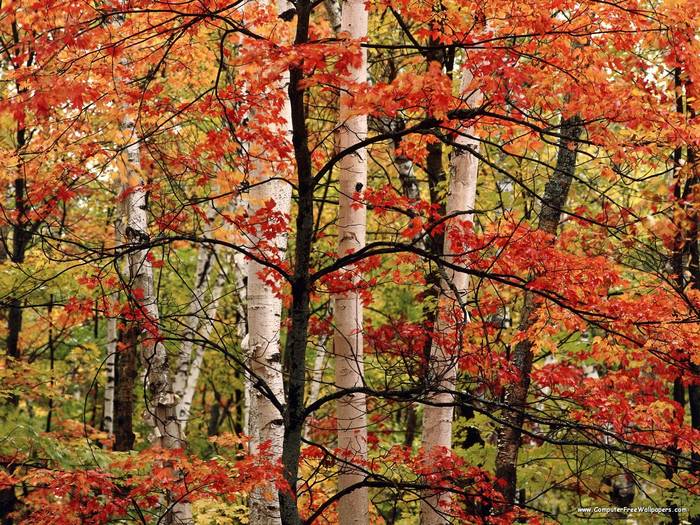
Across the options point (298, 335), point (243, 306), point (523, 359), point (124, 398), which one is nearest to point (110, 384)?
point (124, 398)

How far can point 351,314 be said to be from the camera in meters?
5.27

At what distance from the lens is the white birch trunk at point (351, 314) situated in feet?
17.1

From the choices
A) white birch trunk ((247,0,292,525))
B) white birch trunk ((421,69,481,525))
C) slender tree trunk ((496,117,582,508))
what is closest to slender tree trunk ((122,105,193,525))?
white birch trunk ((247,0,292,525))

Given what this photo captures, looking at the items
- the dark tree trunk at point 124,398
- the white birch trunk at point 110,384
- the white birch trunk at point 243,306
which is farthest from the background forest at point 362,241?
the white birch trunk at point 110,384

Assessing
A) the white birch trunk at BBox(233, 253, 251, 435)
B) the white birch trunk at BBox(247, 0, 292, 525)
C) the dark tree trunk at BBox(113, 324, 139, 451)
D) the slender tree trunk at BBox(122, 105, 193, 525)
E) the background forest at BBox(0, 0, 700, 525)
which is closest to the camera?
the background forest at BBox(0, 0, 700, 525)

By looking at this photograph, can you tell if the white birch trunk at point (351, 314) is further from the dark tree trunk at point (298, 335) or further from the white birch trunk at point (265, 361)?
the dark tree trunk at point (298, 335)

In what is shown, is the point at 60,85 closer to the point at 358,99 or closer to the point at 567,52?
the point at 358,99

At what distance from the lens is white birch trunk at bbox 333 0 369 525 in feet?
17.1

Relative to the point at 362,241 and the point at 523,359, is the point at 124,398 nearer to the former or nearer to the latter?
the point at 523,359

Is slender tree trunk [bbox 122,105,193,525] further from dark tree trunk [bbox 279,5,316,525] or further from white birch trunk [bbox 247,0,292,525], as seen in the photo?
dark tree trunk [bbox 279,5,316,525]

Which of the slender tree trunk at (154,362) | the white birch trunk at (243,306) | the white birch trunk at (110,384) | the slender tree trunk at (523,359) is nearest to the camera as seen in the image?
the slender tree trunk at (154,362)

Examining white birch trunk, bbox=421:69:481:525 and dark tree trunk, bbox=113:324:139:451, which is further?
dark tree trunk, bbox=113:324:139:451

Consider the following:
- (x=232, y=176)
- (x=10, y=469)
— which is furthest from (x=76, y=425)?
(x=232, y=176)

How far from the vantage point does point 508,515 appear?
602 cm
